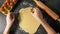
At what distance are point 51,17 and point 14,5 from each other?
8.5 inches

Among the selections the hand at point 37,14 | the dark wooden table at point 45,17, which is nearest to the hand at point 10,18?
the dark wooden table at point 45,17

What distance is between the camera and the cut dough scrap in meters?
0.82

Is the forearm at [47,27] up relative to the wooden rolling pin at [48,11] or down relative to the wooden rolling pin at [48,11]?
down

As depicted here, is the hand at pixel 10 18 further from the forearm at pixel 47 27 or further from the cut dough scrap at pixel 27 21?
the forearm at pixel 47 27

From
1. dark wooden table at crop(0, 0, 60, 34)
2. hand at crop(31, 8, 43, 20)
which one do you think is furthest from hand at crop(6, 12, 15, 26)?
hand at crop(31, 8, 43, 20)

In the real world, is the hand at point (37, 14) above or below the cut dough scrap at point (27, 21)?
above

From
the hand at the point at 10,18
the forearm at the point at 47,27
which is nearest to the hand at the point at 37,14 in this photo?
the forearm at the point at 47,27

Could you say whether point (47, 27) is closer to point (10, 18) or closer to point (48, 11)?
point (48, 11)

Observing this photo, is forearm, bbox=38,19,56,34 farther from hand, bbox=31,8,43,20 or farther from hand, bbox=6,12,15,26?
hand, bbox=6,12,15,26

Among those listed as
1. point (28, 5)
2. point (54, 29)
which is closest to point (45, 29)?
point (54, 29)

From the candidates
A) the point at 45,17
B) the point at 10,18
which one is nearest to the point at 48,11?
the point at 45,17

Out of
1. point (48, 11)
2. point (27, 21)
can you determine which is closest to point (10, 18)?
point (27, 21)

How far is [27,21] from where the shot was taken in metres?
0.84

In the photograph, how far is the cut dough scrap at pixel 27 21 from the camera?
82 cm
